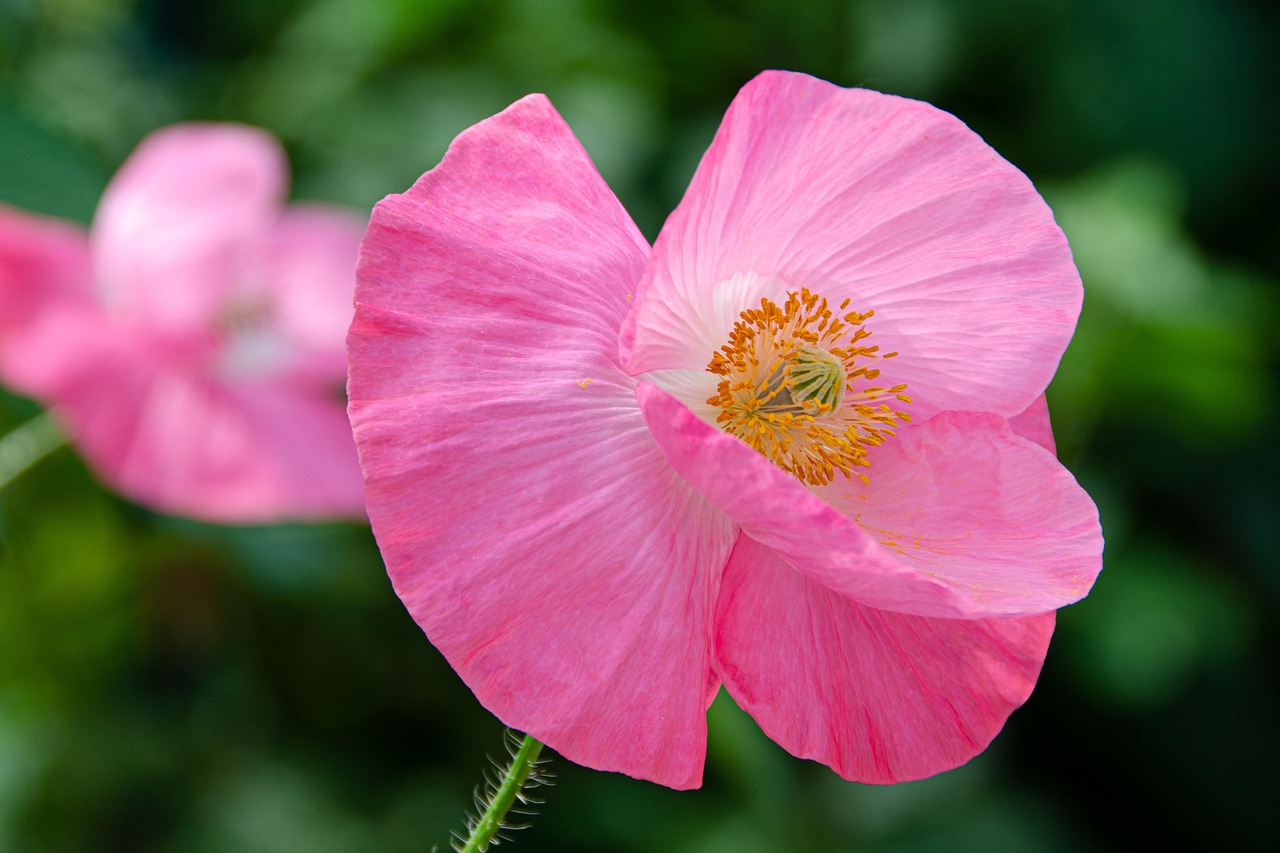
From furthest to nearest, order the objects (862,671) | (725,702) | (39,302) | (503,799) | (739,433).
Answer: (725,702), (39,302), (739,433), (862,671), (503,799)

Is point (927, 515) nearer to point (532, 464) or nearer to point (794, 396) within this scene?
point (794, 396)

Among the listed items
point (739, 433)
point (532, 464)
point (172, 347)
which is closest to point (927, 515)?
point (739, 433)

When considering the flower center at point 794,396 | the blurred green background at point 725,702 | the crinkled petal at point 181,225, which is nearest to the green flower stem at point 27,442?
the blurred green background at point 725,702

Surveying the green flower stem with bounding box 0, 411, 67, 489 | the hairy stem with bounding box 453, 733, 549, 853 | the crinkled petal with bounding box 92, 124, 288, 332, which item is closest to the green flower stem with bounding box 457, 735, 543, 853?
the hairy stem with bounding box 453, 733, 549, 853

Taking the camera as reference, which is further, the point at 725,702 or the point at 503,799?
the point at 725,702

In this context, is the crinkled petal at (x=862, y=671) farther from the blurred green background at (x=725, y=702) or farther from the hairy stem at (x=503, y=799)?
the blurred green background at (x=725, y=702)

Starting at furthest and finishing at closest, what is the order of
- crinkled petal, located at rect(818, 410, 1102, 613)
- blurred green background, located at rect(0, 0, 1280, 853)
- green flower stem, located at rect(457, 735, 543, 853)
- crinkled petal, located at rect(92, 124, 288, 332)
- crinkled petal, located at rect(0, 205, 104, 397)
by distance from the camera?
1. blurred green background, located at rect(0, 0, 1280, 853)
2. crinkled petal, located at rect(92, 124, 288, 332)
3. crinkled petal, located at rect(0, 205, 104, 397)
4. crinkled petal, located at rect(818, 410, 1102, 613)
5. green flower stem, located at rect(457, 735, 543, 853)

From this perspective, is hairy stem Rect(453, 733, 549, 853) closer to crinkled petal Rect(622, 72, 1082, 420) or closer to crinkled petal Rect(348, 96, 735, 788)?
crinkled petal Rect(348, 96, 735, 788)
